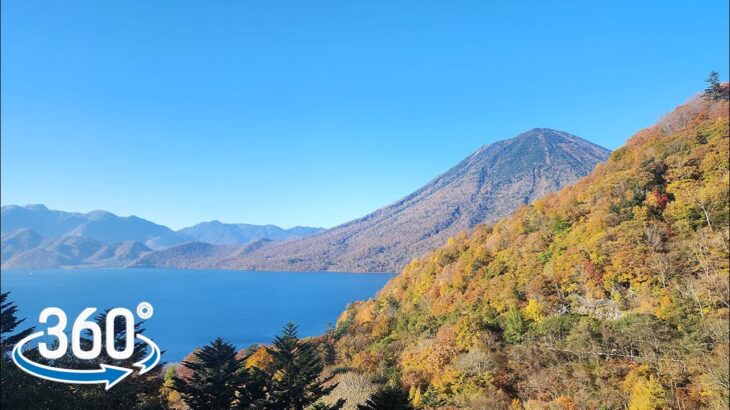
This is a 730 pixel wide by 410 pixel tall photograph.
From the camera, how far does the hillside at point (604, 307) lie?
18.6 metres

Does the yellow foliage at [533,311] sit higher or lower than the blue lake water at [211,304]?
lower

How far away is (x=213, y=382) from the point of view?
46.4 feet

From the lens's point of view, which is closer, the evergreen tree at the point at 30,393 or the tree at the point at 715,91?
the evergreen tree at the point at 30,393

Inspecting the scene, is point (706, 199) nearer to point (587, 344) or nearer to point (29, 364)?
point (587, 344)

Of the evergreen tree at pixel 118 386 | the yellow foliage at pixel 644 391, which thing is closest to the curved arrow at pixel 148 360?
the evergreen tree at pixel 118 386

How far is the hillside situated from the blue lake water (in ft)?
133

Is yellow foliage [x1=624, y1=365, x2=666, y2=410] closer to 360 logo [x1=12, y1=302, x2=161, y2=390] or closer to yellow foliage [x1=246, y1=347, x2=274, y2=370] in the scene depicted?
360 logo [x1=12, y1=302, x2=161, y2=390]

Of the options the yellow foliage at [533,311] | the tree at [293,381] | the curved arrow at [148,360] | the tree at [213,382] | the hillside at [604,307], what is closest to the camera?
the tree at [213,382]

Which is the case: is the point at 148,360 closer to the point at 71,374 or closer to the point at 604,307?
the point at 71,374

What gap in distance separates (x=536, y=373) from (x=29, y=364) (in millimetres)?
22250

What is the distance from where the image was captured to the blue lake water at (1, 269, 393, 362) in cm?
7019

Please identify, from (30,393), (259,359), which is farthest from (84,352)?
(259,359)

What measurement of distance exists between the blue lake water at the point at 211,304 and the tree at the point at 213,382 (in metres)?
49.5

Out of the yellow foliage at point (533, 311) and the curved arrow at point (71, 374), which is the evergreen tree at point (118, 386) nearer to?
the curved arrow at point (71, 374)
